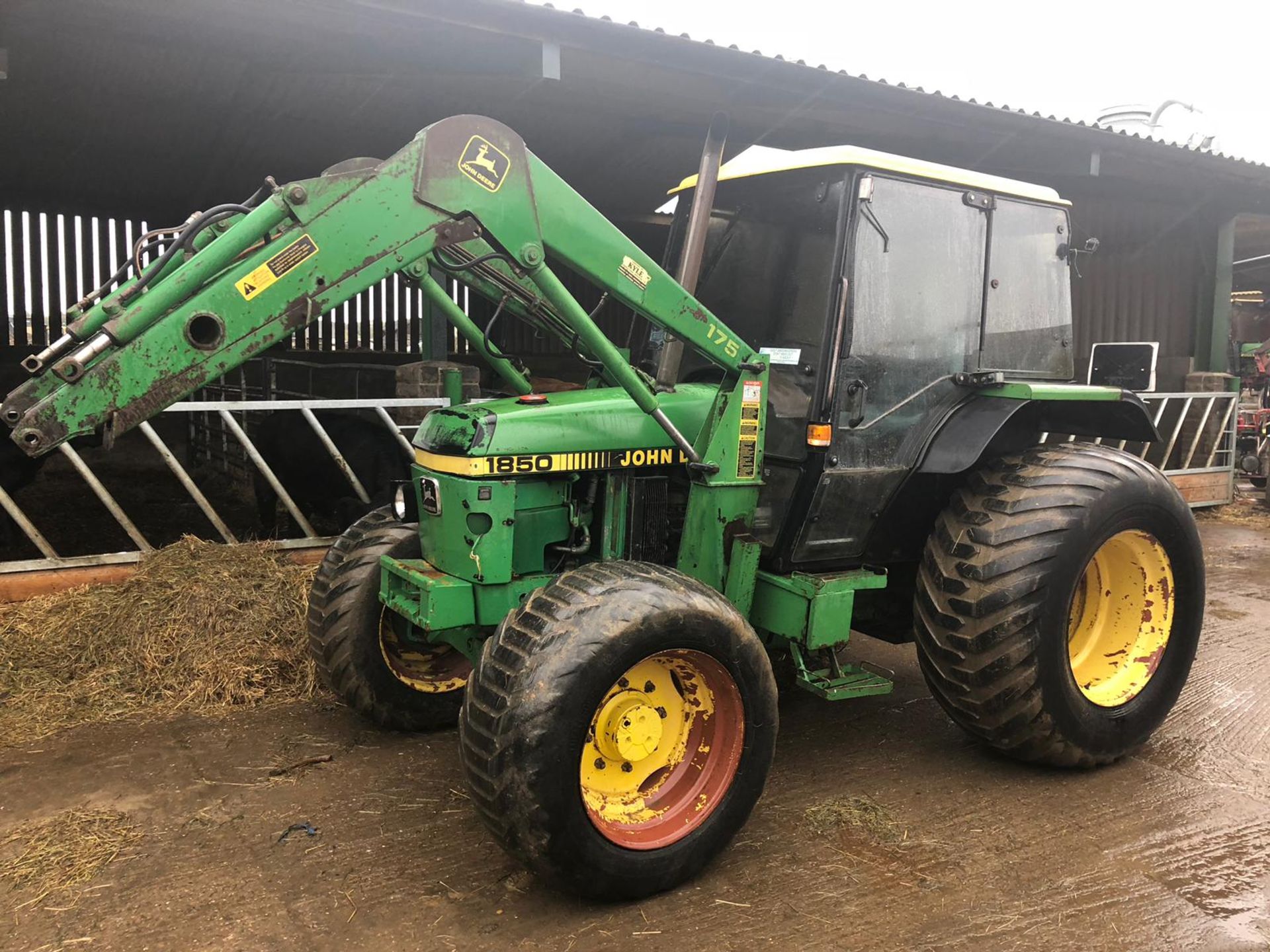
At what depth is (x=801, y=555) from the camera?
3504 millimetres

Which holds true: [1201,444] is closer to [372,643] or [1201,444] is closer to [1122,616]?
[1122,616]

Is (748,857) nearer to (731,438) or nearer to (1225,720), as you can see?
(731,438)

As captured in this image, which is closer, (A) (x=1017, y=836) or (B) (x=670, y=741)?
(B) (x=670, y=741)

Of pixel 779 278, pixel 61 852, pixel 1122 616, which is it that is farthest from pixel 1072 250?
pixel 61 852

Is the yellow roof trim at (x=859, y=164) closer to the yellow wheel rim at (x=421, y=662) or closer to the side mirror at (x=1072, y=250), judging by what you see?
the side mirror at (x=1072, y=250)

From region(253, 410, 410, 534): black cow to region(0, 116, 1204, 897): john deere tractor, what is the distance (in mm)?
2380

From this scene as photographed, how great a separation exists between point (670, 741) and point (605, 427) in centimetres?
108

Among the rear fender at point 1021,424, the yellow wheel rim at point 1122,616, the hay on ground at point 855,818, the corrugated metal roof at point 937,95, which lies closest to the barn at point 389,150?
the corrugated metal roof at point 937,95

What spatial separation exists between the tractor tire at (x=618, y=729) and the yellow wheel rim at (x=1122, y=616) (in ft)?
Result: 5.53

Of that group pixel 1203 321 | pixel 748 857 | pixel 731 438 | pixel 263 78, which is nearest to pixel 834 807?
pixel 748 857

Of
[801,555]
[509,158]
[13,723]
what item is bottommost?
[13,723]

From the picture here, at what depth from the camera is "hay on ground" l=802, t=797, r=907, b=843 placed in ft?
10.1

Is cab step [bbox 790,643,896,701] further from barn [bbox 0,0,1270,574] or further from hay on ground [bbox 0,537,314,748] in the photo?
barn [bbox 0,0,1270,574]

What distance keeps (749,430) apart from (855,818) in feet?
4.51
